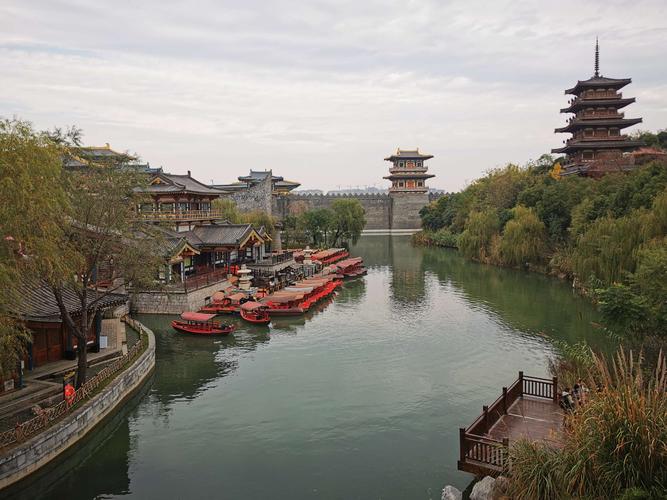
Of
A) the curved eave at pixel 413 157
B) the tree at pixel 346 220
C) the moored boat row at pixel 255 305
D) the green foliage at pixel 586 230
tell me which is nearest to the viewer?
the green foliage at pixel 586 230

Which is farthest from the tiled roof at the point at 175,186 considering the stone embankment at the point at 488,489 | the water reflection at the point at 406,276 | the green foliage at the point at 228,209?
the stone embankment at the point at 488,489

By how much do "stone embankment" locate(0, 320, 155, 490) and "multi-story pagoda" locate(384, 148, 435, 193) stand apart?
68.7 m

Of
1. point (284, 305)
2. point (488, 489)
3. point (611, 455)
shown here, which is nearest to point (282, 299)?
point (284, 305)

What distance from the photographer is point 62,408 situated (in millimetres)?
11820

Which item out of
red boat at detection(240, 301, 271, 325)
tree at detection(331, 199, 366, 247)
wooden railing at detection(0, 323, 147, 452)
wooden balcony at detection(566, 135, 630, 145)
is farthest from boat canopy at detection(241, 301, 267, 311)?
wooden balcony at detection(566, 135, 630, 145)

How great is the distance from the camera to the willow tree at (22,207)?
→ 8.71 metres

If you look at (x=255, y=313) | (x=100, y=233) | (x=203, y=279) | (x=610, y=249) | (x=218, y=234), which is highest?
(x=100, y=233)

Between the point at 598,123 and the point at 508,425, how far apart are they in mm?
37072

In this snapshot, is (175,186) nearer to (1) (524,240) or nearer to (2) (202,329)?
(2) (202,329)

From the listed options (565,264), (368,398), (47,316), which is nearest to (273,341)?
(368,398)

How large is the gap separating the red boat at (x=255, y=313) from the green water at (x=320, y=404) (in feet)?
1.40

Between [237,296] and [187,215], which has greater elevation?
[187,215]

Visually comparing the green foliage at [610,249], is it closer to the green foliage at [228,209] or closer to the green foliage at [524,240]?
the green foliage at [524,240]

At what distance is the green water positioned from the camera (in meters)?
10.8
